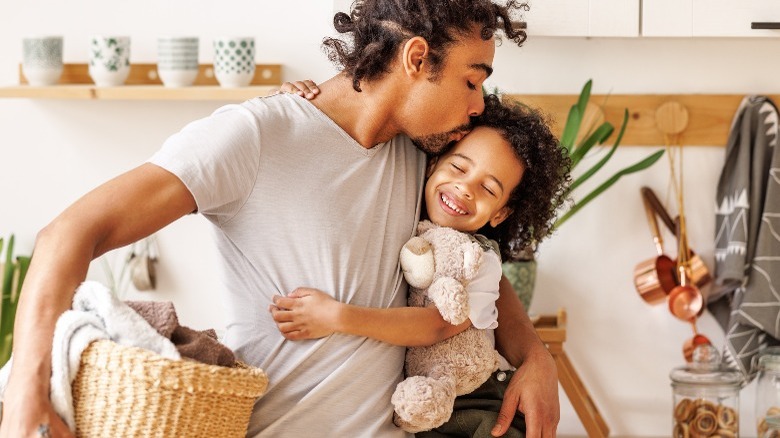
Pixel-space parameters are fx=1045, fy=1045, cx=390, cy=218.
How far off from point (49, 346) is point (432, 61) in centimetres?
68

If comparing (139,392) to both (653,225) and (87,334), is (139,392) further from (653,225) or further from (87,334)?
(653,225)

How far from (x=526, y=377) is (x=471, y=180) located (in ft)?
1.07

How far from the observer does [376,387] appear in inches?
59.4

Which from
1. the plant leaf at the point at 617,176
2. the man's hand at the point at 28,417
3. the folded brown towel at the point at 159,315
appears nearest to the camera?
the man's hand at the point at 28,417

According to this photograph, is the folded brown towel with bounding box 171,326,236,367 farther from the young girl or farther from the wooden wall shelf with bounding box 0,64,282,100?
the wooden wall shelf with bounding box 0,64,282,100

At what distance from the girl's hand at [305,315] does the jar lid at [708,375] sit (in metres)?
1.54

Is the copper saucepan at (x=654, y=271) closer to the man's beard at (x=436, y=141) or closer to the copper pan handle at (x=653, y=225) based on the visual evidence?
the copper pan handle at (x=653, y=225)

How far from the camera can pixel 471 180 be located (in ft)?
5.29

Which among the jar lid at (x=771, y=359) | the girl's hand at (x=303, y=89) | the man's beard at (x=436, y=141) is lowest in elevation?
the jar lid at (x=771, y=359)

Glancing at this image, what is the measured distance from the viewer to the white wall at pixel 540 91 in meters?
2.89

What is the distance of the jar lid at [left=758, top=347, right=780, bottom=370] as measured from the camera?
2.65 m

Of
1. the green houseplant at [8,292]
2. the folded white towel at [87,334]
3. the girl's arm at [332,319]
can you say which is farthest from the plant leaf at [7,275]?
the folded white towel at [87,334]

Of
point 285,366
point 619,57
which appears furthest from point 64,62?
point 285,366

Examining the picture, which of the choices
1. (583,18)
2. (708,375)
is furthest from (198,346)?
(708,375)
